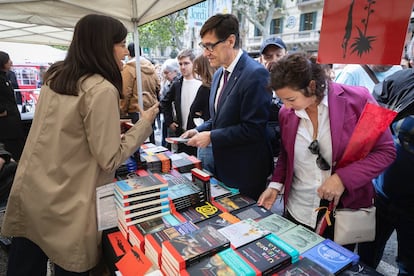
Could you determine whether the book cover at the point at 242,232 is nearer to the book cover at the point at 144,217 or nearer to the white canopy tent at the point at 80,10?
the book cover at the point at 144,217

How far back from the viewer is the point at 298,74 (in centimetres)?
120

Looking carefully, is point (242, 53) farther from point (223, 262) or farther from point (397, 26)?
point (223, 262)

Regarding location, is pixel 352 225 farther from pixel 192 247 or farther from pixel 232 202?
pixel 192 247

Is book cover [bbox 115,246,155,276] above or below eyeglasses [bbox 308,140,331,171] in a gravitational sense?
below

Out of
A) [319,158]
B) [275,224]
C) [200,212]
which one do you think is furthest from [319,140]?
[200,212]

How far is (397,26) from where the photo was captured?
905 millimetres

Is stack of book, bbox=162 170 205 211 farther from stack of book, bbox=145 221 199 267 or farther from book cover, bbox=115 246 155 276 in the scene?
book cover, bbox=115 246 155 276

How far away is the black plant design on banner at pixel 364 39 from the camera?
96 cm

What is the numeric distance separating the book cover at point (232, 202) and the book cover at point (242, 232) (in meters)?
0.20

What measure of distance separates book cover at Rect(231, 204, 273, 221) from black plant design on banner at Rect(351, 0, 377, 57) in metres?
0.82

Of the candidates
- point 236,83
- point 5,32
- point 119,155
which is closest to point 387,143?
point 236,83

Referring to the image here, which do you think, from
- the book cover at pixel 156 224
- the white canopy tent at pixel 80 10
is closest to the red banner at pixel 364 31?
the book cover at pixel 156 224

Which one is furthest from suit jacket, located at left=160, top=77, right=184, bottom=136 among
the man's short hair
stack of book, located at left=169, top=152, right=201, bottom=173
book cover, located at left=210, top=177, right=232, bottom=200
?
book cover, located at left=210, top=177, right=232, bottom=200

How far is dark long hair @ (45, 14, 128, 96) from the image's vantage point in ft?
3.90
